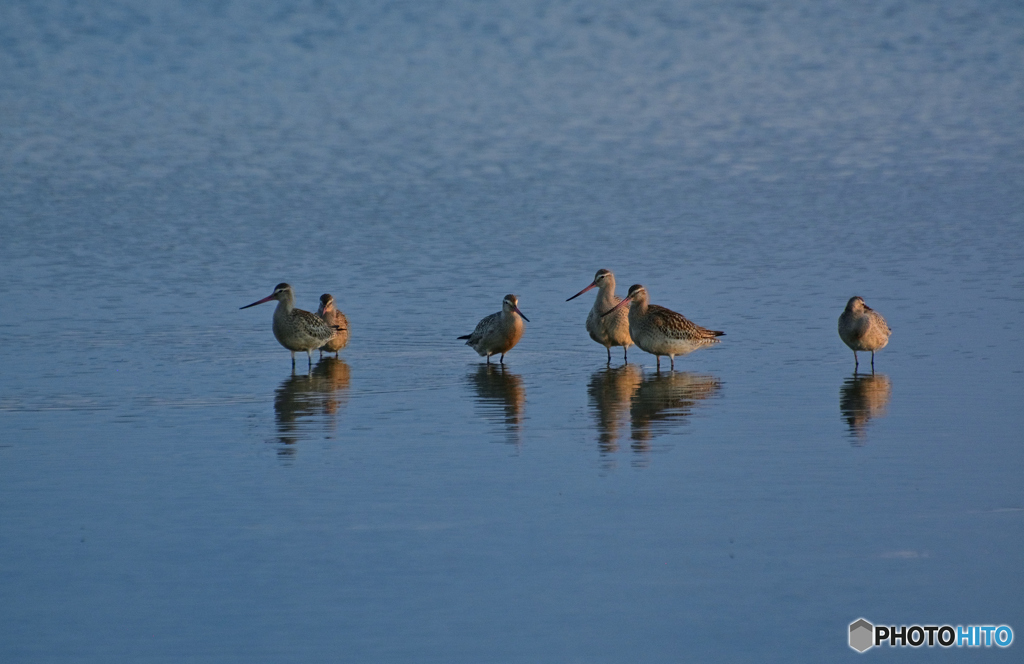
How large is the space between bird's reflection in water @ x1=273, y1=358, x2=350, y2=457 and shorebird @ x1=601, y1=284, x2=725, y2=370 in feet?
9.95

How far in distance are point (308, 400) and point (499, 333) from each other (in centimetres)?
300

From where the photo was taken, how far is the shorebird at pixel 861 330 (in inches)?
605

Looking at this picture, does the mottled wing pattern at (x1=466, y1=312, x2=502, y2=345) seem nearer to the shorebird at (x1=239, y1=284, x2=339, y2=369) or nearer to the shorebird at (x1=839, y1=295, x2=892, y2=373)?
the shorebird at (x1=239, y1=284, x2=339, y2=369)

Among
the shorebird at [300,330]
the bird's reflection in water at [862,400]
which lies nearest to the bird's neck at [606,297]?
the shorebird at [300,330]

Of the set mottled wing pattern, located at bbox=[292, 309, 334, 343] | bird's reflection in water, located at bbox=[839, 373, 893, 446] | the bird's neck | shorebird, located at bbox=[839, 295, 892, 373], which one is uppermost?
the bird's neck

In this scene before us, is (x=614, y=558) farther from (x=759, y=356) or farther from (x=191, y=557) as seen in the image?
(x=759, y=356)

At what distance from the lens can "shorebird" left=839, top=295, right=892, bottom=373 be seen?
15367 millimetres

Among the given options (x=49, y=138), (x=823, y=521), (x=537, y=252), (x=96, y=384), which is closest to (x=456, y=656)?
(x=823, y=521)

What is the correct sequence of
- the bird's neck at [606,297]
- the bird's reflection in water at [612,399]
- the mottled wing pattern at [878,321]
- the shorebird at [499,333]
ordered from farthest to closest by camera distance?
the bird's neck at [606,297] < the shorebird at [499,333] < the mottled wing pattern at [878,321] < the bird's reflection in water at [612,399]

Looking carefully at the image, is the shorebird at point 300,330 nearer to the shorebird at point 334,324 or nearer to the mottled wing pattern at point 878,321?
the shorebird at point 334,324

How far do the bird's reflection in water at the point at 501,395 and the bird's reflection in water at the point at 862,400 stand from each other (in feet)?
8.39

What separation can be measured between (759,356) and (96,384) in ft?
21.1

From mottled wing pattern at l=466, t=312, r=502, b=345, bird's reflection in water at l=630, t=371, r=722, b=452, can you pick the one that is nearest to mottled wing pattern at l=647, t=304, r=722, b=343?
bird's reflection in water at l=630, t=371, r=722, b=452

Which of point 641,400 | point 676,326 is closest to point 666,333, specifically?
point 676,326
